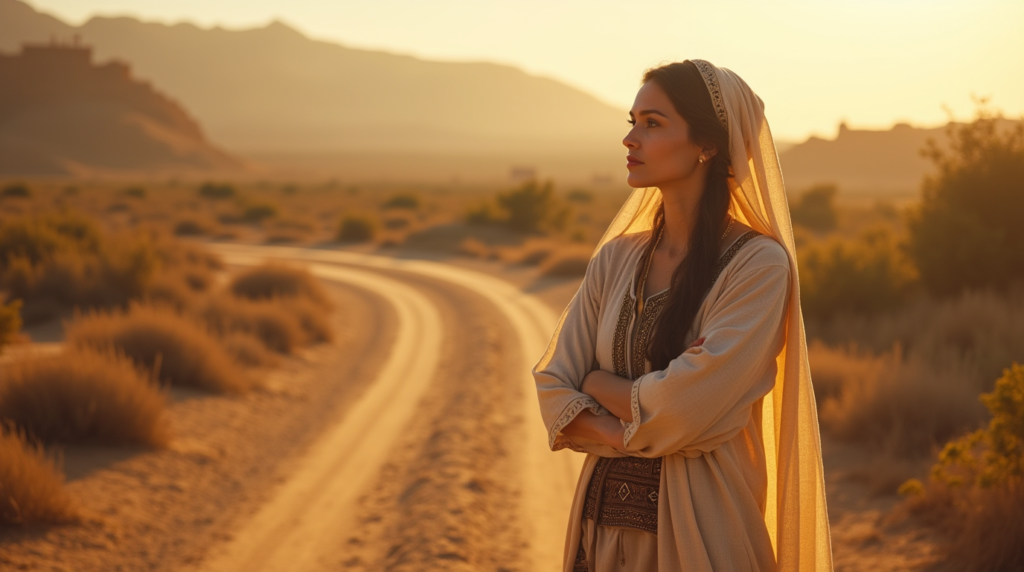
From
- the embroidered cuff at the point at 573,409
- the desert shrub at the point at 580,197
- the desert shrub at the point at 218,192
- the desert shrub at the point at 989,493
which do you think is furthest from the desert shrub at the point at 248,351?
the desert shrub at the point at 580,197

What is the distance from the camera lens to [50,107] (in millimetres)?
81812

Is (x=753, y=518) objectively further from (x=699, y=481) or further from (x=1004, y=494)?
(x=1004, y=494)

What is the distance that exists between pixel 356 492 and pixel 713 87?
16.4ft

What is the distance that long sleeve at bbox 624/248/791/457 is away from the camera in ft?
7.42

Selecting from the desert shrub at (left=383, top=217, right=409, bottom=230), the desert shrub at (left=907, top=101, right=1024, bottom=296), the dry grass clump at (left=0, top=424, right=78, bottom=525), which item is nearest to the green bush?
the dry grass clump at (left=0, top=424, right=78, bottom=525)

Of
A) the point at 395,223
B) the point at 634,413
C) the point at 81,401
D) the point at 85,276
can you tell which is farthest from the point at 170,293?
the point at 395,223

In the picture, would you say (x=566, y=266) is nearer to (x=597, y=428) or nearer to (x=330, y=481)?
(x=330, y=481)

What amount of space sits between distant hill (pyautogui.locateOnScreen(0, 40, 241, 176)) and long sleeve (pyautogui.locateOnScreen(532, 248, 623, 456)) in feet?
262

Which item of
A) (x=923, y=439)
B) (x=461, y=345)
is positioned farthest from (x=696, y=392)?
(x=461, y=345)

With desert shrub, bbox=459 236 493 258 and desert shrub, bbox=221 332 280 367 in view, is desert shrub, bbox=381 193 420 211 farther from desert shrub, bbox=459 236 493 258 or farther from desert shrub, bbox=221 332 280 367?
desert shrub, bbox=221 332 280 367

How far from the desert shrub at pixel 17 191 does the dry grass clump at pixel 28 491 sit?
39.7 metres

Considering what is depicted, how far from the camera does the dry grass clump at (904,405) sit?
7078mm

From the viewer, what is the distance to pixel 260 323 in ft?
41.6

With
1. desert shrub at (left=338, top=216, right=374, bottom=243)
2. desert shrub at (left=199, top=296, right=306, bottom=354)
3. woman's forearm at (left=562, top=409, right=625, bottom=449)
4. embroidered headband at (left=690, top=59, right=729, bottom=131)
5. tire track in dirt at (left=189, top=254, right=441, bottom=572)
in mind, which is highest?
desert shrub at (left=338, top=216, right=374, bottom=243)
